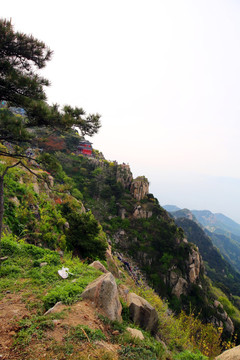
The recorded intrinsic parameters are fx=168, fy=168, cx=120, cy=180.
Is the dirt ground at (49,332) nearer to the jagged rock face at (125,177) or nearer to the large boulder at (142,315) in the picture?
the large boulder at (142,315)

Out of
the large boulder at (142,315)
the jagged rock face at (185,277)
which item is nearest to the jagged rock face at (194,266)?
the jagged rock face at (185,277)

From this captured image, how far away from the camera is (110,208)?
3934 centimetres

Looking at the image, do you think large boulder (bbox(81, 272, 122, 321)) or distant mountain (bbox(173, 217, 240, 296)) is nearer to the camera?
large boulder (bbox(81, 272, 122, 321))

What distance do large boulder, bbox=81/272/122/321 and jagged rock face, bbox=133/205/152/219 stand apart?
33492mm

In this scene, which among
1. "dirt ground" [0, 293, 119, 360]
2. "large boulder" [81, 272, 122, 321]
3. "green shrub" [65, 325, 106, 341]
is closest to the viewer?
"dirt ground" [0, 293, 119, 360]

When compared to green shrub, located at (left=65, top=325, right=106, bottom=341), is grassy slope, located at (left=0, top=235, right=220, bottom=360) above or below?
below

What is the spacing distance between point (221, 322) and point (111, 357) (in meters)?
38.3

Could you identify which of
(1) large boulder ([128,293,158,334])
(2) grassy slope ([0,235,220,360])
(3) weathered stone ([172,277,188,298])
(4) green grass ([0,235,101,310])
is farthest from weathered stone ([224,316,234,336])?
(4) green grass ([0,235,101,310])

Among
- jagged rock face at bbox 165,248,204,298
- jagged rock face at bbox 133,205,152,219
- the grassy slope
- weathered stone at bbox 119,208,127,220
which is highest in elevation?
the grassy slope

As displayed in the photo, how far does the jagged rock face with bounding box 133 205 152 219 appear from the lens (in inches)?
1478

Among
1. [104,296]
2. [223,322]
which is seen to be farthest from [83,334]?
[223,322]

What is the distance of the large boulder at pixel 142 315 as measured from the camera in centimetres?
508

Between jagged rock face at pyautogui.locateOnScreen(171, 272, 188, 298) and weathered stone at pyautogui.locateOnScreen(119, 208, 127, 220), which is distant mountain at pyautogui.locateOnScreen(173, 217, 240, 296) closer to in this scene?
jagged rock face at pyautogui.locateOnScreen(171, 272, 188, 298)

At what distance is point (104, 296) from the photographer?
4.31 m
